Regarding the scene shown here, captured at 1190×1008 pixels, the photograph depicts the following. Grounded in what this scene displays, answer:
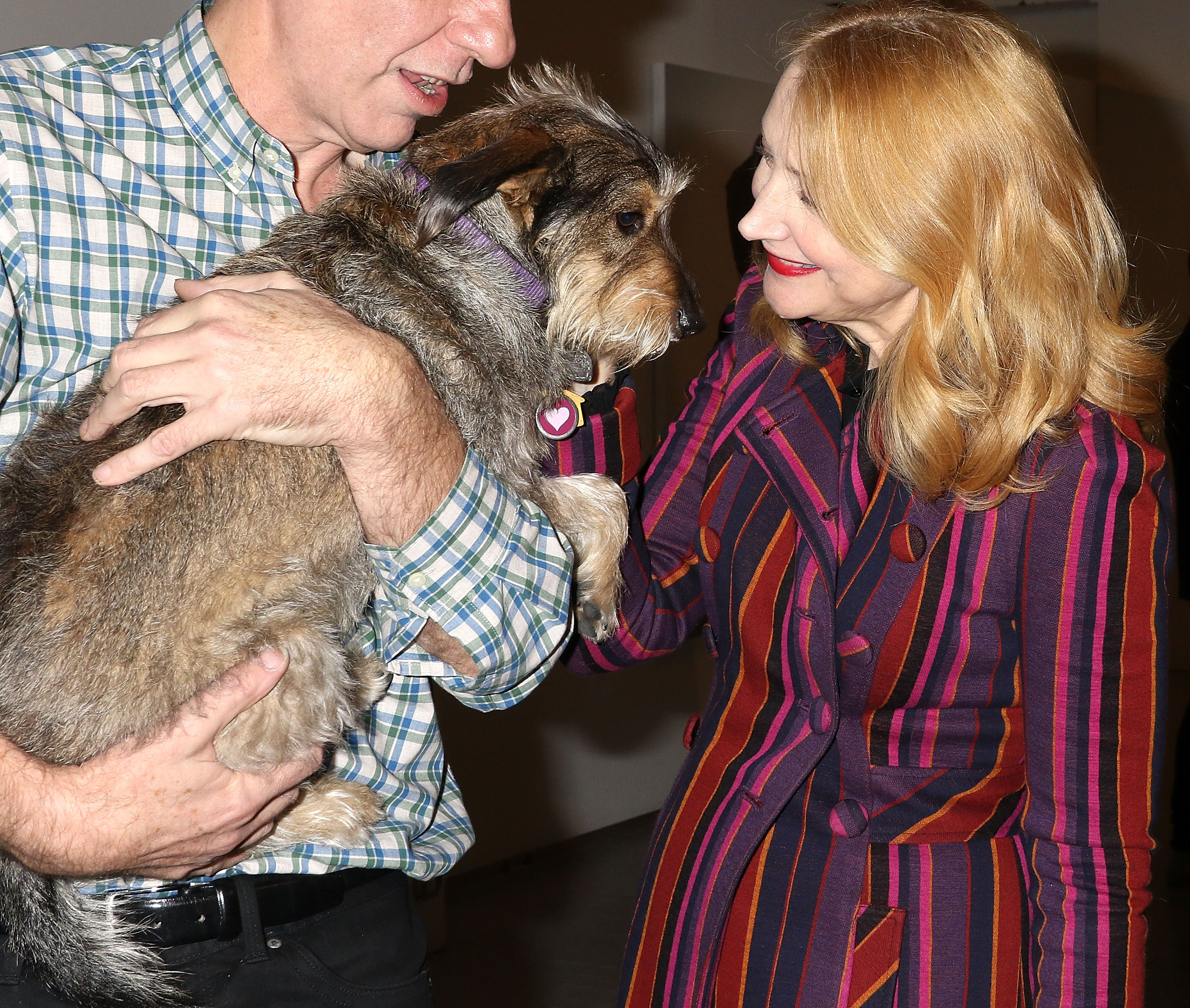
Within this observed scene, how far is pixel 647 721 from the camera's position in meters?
6.91

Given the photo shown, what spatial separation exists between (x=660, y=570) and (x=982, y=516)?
0.69 m

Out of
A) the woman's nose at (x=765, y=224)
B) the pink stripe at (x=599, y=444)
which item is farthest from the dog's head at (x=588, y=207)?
the woman's nose at (x=765, y=224)

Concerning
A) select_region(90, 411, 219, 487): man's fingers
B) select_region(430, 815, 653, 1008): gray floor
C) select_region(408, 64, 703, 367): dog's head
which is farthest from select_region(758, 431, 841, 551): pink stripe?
select_region(430, 815, 653, 1008): gray floor

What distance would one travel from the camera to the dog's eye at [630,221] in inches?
94.9

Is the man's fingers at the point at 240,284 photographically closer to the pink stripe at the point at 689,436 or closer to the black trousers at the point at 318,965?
the pink stripe at the point at 689,436

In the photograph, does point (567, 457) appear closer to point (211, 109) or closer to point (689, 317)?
point (689, 317)

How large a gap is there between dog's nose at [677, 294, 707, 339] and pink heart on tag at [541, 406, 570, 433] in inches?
17.1

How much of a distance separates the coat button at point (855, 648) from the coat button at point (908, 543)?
15cm

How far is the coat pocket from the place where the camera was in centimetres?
176

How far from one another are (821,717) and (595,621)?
51 centimetres

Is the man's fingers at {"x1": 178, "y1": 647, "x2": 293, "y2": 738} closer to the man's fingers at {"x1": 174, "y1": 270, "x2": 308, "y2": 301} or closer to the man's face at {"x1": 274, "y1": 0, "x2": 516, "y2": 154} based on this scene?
the man's fingers at {"x1": 174, "y1": 270, "x2": 308, "y2": 301}

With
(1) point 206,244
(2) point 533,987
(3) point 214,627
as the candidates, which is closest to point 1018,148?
(1) point 206,244

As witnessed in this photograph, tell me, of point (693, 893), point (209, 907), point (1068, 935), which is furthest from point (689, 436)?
point (209, 907)

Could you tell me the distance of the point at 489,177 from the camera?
1.93m
